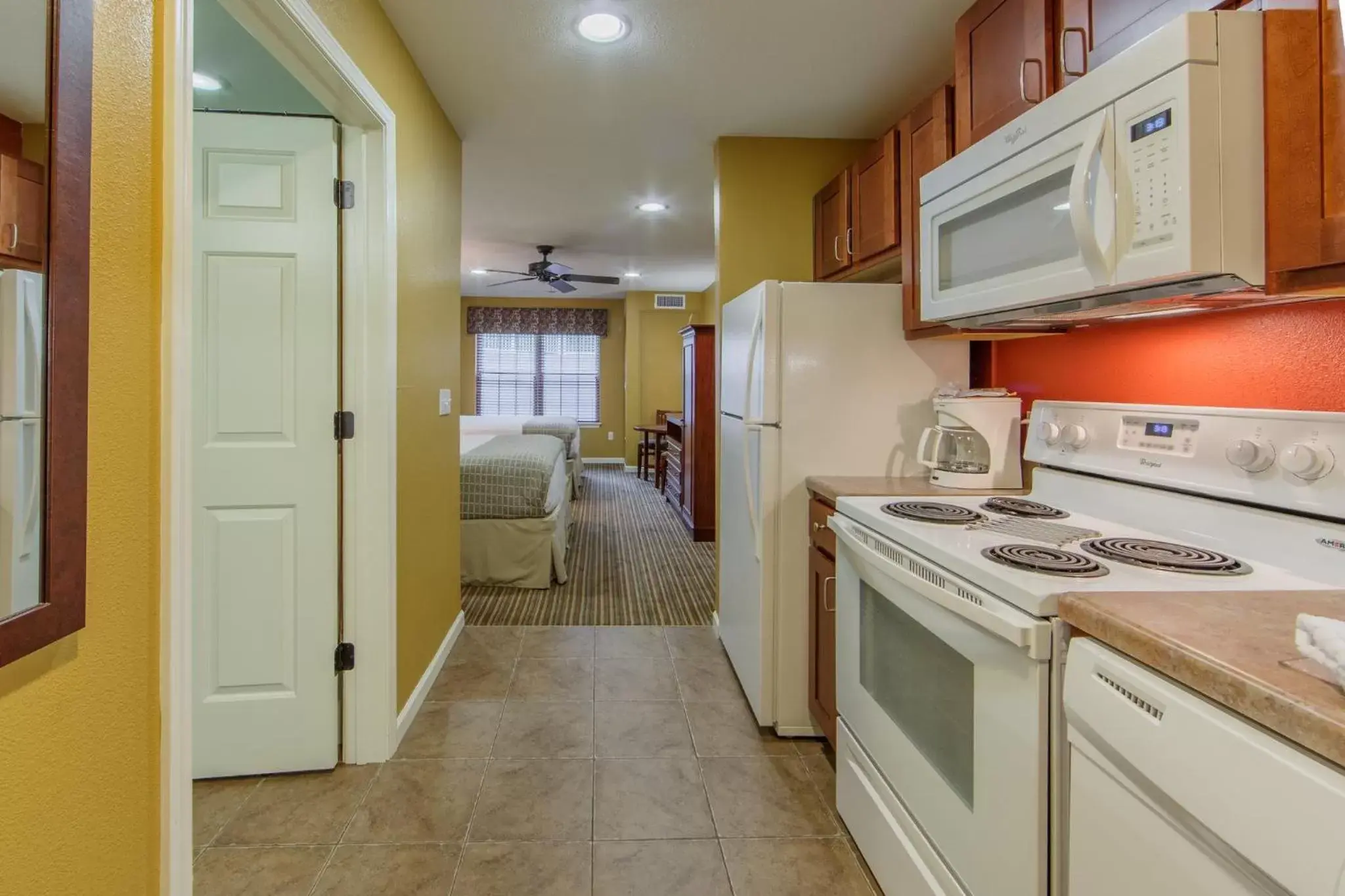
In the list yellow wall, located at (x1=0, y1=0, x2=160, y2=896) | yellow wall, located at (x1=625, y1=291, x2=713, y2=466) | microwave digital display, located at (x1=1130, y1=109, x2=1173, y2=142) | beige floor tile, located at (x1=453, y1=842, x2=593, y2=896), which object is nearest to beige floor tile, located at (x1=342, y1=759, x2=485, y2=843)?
beige floor tile, located at (x1=453, y1=842, x2=593, y2=896)

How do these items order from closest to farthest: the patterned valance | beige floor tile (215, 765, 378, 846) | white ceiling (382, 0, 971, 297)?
beige floor tile (215, 765, 378, 846)
white ceiling (382, 0, 971, 297)
the patterned valance

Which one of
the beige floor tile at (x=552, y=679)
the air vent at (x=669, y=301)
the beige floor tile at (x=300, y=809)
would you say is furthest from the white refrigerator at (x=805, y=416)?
the air vent at (x=669, y=301)

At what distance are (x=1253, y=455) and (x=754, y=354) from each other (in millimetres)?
1388

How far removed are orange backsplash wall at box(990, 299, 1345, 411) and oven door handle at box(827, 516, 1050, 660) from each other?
76cm

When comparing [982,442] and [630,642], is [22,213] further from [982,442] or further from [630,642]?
[630,642]

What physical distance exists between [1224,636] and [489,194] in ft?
14.1

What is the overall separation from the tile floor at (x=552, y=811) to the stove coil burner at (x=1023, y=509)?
956mm

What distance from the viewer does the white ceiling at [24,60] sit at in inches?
27.7

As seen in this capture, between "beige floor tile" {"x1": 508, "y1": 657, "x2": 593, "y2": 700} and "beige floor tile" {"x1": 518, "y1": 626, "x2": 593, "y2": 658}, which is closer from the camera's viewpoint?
"beige floor tile" {"x1": 508, "y1": 657, "x2": 593, "y2": 700}

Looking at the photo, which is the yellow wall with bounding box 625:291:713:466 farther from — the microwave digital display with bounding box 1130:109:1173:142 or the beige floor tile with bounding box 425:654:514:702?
the microwave digital display with bounding box 1130:109:1173:142

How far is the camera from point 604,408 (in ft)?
31.2

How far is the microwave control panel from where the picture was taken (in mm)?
1055

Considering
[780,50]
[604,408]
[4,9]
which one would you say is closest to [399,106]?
[780,50]

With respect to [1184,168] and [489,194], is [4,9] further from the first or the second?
[489,194]
